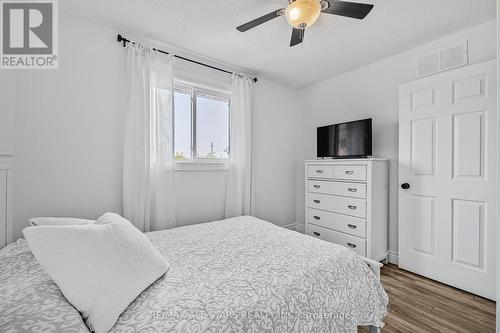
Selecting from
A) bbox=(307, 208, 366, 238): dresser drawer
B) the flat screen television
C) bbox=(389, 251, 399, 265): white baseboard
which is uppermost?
the flat screen television

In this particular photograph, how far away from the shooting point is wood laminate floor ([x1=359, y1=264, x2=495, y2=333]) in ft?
5.05

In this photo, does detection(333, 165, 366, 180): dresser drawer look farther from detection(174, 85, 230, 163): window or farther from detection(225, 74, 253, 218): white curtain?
detection(174, 85, 230, 163): window

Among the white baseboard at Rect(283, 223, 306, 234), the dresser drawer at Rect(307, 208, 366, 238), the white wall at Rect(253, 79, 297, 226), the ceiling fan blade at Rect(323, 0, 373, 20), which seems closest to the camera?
the ceiling fan blade at Rect(323, 0, 373, 20)

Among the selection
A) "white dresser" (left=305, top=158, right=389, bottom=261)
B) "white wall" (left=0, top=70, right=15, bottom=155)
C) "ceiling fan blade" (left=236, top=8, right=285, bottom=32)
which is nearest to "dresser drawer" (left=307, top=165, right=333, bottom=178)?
"white dresser" (left=305, top=158, right=389, bottom=261)

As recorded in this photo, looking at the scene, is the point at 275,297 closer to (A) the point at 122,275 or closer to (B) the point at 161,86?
(A) the point at 122,275

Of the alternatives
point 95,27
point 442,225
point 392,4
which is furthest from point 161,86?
point 442,225

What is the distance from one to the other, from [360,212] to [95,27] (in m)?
3.34

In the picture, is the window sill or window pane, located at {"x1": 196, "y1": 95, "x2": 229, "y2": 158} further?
window pane, located at {"x1": 196, "y1": 95, "x2": 229, "y2": 158}

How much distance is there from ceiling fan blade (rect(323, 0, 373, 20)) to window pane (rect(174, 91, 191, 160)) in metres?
1.78

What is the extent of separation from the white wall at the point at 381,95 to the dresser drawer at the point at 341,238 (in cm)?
49

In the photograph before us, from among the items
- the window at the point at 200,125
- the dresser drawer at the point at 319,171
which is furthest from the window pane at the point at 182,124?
the dresser drawer at the point at 319,171

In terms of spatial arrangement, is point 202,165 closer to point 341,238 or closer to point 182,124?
point 182,124

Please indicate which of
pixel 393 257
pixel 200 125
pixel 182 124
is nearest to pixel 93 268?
pixel 182 124

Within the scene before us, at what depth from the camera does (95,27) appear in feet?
6.66
